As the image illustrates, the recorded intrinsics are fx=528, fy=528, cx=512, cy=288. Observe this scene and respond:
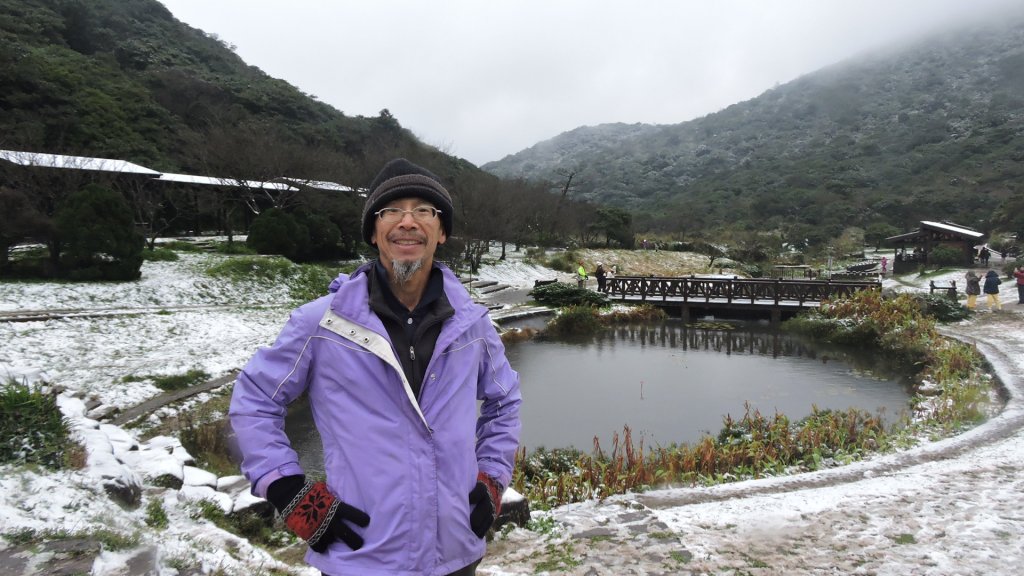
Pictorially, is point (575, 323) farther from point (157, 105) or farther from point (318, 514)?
point (157, 105)

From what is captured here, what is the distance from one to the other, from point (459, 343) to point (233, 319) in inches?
486

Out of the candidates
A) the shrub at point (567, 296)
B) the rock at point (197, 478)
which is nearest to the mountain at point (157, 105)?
the shrub at point (567, 296)

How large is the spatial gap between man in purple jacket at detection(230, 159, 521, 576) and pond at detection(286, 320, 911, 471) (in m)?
5.25

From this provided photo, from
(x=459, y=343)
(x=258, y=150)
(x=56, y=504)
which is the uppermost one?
(x=258, y=150)

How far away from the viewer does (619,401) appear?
952cm

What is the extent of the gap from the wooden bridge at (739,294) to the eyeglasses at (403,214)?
19535mm

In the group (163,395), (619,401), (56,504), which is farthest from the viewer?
(619,401)

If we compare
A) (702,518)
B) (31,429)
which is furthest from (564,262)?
(31,429)

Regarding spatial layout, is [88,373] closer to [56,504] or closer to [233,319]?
[233,319]

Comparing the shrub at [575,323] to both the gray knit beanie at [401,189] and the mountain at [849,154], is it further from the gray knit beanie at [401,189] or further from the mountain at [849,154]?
the mountain at [849,154]

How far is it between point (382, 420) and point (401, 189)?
0.77m

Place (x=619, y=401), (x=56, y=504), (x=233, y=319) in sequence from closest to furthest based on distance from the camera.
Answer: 1. (x=56, y=504)
2. (x=619, y=401)
3. (x=233, y=319)

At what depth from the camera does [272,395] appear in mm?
1644

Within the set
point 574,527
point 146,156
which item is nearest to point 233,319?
point 574,527
